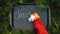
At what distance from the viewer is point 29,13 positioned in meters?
1.36

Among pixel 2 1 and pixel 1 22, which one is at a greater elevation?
pixel 2 1

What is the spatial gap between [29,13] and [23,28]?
11 cm

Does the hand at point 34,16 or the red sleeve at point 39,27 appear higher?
the hand at point 34,16

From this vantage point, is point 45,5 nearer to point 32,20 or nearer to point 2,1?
point 32,20

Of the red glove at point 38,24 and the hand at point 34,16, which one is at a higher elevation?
the hand at point 34,16

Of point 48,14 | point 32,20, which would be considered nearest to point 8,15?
point 32,20

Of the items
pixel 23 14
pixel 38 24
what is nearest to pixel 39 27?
pixel 38 24

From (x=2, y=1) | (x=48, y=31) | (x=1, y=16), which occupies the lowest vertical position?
(x=48, y=31)

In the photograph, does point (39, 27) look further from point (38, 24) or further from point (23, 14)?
point (23, 14)

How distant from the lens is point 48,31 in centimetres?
136

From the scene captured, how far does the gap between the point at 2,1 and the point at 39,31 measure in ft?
1.14

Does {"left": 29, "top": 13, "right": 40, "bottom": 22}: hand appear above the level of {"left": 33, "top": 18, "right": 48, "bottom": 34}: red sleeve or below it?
above

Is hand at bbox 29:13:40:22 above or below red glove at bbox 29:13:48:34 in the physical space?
above

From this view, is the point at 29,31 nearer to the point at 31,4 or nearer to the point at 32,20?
the point at 32,20
